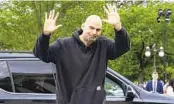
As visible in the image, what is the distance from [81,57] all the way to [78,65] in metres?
0.07

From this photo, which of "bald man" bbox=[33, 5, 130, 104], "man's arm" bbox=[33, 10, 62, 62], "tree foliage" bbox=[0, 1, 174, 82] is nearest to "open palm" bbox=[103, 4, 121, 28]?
"bald man" bbox=[33, 5, 130, 104]

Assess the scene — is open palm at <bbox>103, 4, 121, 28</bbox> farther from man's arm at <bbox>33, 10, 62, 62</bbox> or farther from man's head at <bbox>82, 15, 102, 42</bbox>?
man's arm at <bbox>33, 10, 62, 62</bbox>

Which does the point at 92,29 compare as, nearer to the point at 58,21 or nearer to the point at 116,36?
the point at 116,36

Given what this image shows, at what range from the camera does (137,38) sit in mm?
35656

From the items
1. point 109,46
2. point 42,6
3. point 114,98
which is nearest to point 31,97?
point 114,98

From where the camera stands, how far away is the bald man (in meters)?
3.74

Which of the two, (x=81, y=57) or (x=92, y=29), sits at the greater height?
(x=92, y=29)

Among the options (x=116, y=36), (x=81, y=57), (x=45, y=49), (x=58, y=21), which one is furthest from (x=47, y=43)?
(x=58, y=21)

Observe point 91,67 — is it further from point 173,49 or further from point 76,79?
point 173,49

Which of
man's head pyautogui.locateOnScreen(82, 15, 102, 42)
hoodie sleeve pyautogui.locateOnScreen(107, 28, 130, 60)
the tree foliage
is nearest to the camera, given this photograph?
man's head pyautogui.locateOnScreen(82, 15, 102, 42)

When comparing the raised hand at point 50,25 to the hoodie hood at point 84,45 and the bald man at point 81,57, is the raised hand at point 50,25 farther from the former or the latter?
the hoodie hood at point 84,45

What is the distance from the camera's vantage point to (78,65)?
148 inches

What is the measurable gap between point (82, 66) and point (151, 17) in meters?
31.8

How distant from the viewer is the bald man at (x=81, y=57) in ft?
12.3
